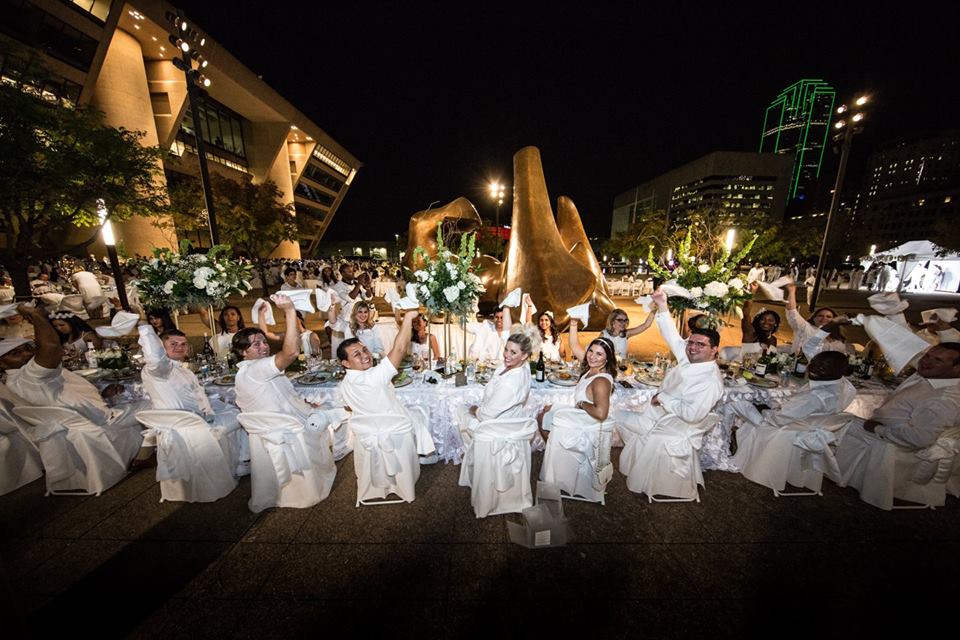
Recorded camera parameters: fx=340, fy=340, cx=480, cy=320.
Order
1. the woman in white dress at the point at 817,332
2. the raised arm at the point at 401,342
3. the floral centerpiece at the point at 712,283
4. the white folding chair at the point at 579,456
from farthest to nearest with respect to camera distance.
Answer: the woman in white dress at the point at 817,332
the floral centerpiece at the point at 712,283
the white folding chair at the point at 579,456
the raised arm at the point at 401,342

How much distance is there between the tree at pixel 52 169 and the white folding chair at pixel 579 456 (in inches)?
375

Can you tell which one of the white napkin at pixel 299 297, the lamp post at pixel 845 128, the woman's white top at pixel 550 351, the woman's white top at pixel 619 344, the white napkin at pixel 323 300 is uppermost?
the lamp post at pixel 845 128

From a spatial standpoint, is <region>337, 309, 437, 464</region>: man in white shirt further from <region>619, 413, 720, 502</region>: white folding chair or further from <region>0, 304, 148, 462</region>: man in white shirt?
<region>0, 304, 148, 462</region>: man in white shirt

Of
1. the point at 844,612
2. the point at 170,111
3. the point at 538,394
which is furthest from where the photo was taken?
the point at 170,111

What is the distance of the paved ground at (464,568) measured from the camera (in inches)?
100.0

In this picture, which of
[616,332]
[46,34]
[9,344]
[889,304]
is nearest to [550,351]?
[616,332]

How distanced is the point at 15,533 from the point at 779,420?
7.93 meters

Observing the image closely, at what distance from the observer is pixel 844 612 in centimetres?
261

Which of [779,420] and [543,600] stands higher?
[779,420]

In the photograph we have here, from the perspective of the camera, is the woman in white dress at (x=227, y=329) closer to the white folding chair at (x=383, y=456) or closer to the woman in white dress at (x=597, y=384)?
the white folding chair at (x=383, y=456)

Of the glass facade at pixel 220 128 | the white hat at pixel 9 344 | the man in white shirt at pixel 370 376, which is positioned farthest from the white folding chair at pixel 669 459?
the glass facade at pixel 220 128

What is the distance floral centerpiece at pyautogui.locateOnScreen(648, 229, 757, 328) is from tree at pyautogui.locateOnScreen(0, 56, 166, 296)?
10.8 meters

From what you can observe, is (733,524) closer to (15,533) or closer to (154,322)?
(15,533)

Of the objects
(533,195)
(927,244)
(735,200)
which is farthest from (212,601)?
(735,200)
